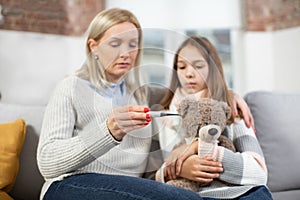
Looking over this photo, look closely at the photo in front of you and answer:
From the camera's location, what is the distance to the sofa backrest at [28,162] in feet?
5.31

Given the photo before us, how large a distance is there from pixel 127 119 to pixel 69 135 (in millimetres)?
288

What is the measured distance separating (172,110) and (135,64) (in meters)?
0.18

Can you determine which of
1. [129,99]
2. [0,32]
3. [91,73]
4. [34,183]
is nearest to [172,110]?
[129,99]

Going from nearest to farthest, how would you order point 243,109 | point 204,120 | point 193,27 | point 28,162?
point 204,120, point 243,109, point 28,162, point 193,27

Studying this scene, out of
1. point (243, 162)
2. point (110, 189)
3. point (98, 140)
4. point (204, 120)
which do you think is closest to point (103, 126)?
point (98, 140)

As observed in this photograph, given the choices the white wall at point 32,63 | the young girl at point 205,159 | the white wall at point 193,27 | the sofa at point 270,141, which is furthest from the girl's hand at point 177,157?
the white wall at point 193,27

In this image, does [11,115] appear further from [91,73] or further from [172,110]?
[172,110]

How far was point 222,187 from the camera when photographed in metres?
1.26

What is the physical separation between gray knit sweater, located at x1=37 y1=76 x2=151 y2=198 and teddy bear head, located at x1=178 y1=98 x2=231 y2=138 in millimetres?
110

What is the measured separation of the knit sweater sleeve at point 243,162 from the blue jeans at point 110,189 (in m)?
0.18

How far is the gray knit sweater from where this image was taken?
117 centimetres

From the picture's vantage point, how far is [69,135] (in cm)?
128

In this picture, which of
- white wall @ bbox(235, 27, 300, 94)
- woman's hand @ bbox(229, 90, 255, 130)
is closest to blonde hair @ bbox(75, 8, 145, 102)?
woman's hand @ bbox(229, 90, 255, 130)

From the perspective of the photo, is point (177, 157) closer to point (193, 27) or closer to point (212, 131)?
point (212, 131)
